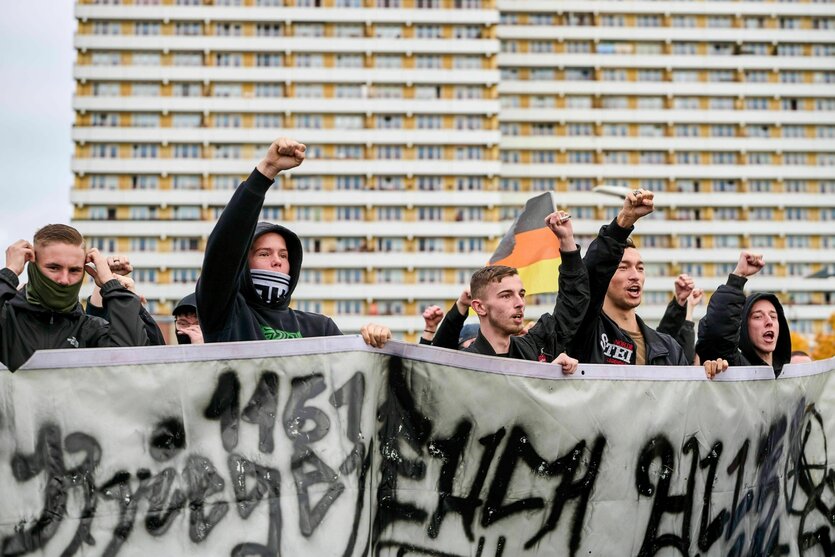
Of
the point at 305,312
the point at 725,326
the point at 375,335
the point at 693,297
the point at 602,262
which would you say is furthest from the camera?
the point at 693,297

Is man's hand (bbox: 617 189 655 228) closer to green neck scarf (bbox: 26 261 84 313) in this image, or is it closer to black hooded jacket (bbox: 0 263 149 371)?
black hooded jacket (bbox: 0 263 149 371)

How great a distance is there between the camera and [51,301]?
4969 mm

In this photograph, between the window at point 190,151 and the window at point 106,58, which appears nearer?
the window at point 190,151

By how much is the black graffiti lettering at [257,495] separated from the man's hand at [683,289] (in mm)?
3501

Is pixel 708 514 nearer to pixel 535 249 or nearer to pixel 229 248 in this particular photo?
A: pixel 229 248

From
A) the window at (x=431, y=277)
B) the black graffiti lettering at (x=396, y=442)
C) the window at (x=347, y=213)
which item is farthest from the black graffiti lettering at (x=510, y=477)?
the window at (x=347, y=213)

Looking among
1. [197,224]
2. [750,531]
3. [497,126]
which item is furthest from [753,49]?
[750,531]

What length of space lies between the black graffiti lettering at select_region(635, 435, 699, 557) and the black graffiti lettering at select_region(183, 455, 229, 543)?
175 centimetres

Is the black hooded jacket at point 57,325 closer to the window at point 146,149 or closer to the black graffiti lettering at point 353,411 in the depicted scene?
the black graffiti lettering at point 353,411

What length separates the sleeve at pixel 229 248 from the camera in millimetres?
4961

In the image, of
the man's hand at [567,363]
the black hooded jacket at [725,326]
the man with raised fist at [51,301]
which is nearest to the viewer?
the man with raised fist at [51,301]

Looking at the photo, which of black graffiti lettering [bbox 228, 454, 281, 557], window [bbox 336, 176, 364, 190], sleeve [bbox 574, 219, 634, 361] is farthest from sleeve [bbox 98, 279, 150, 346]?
window [bbox 336, 176, 364, 190]

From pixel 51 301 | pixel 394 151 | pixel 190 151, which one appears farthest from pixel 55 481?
pixel 190 151

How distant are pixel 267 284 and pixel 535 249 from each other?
3.90m
